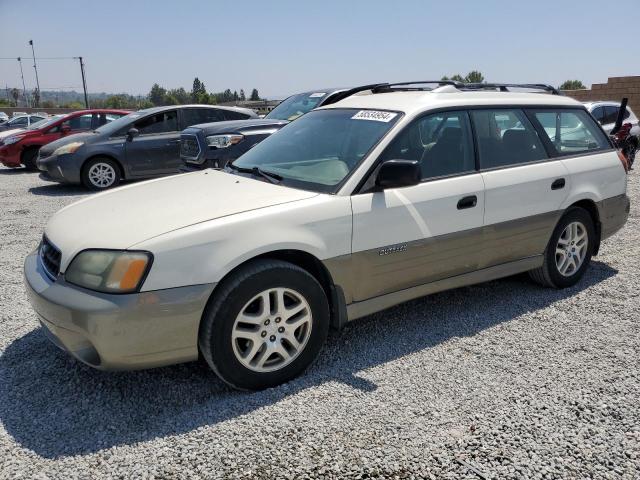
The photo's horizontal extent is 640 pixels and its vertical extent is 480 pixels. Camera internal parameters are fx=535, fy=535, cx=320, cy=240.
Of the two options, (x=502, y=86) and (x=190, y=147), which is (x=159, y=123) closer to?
(x=190, y=147)

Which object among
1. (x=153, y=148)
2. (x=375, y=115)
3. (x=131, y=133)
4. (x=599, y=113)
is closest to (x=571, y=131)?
(x=375, y=115)

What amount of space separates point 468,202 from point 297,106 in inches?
235

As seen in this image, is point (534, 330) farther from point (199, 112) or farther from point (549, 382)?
point (199, 112)

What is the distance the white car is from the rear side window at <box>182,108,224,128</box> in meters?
6.37

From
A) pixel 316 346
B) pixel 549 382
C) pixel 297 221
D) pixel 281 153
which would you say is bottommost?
pixel 549 382

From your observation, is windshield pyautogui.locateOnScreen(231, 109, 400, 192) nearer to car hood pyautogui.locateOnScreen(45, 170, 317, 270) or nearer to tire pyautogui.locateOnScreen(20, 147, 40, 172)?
car hood pyautogui.locateOnScreen(45, 170, 317, 270)

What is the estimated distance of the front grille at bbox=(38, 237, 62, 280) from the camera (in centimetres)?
295

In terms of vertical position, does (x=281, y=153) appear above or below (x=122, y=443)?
above

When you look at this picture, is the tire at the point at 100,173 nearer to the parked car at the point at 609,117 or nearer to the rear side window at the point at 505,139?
the rear side window at the point at 505,139

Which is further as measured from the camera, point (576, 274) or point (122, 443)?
point (576, 274)

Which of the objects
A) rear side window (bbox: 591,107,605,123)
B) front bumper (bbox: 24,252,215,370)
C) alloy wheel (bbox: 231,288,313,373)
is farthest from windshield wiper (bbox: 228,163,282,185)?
rear side window (bbox: 591,107,605,123)

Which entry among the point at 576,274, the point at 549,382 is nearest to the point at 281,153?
the point at 549,382

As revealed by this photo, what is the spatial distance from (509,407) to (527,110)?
2.56 metres

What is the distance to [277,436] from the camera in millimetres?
2678
